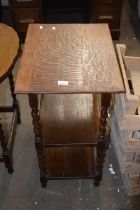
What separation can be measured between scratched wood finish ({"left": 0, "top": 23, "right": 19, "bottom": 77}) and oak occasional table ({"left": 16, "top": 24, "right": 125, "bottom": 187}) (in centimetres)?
5

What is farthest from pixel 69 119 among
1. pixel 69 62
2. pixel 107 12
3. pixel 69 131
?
pixel 107 12

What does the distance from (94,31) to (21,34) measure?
138cm

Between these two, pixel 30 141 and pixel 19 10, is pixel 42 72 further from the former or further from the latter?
pixel 19 10

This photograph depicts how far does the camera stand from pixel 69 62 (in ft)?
3.70

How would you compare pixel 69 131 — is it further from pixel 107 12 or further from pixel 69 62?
pixel 107 12

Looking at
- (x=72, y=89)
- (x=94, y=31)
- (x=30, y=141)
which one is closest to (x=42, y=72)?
(x=72, y=89)

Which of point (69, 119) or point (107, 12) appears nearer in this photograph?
point (69, 119)

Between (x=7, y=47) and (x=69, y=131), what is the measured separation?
1.68 feet

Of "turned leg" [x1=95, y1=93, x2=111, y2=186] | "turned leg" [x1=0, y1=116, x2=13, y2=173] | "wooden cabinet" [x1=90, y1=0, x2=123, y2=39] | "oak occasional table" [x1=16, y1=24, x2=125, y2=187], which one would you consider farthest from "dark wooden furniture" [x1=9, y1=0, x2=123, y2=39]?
"turned leg" [x1=95, y1=93, x2=111, y2=186]

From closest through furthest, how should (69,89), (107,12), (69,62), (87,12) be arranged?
1. (69,89)
2. (69,62)
3. (107,12)
4. (87,12)

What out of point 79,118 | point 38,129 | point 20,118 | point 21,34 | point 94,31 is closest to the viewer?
point 38,129

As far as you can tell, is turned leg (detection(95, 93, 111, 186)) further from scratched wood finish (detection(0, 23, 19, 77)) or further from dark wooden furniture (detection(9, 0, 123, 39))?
dark wooden furniture (detection(9, 0, 123, 39))

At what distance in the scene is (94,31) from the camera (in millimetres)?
1327

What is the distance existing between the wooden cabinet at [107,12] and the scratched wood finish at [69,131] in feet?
4.01
